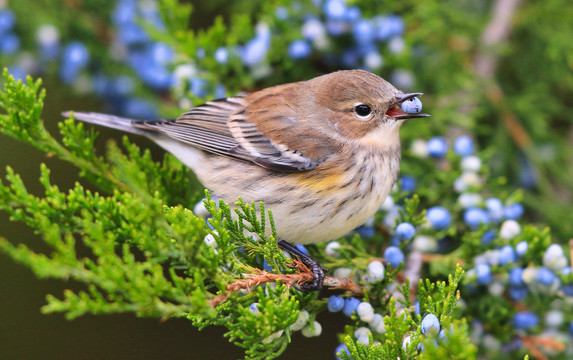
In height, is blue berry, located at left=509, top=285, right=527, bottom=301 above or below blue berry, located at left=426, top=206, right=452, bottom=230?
below

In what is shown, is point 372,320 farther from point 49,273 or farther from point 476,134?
point 476,134

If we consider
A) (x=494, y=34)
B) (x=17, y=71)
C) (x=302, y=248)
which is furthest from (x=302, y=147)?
(x=17, y=71)

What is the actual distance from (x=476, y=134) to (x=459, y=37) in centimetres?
61

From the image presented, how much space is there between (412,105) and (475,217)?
1.84ft

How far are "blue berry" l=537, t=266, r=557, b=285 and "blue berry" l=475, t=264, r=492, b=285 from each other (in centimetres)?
19

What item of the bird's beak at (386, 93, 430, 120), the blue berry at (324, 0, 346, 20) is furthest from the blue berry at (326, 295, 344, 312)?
the blue berry at (324, 0, 346, 20)

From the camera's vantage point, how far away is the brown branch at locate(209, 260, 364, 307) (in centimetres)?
172

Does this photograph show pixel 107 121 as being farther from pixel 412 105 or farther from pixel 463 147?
pixel 463 147

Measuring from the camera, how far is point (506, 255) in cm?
240

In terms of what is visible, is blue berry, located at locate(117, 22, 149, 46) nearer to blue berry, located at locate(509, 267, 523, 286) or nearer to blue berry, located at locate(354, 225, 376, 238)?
blue berry, located at locate(354, 225, 376, 238)

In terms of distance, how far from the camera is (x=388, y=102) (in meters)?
2.65

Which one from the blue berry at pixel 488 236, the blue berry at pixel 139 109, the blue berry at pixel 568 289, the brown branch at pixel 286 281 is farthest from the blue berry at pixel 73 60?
the blue berry at pixel 568 289

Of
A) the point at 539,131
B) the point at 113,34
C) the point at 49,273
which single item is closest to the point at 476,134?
the point at 539,131

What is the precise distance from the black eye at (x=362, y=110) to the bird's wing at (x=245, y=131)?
23 cm
